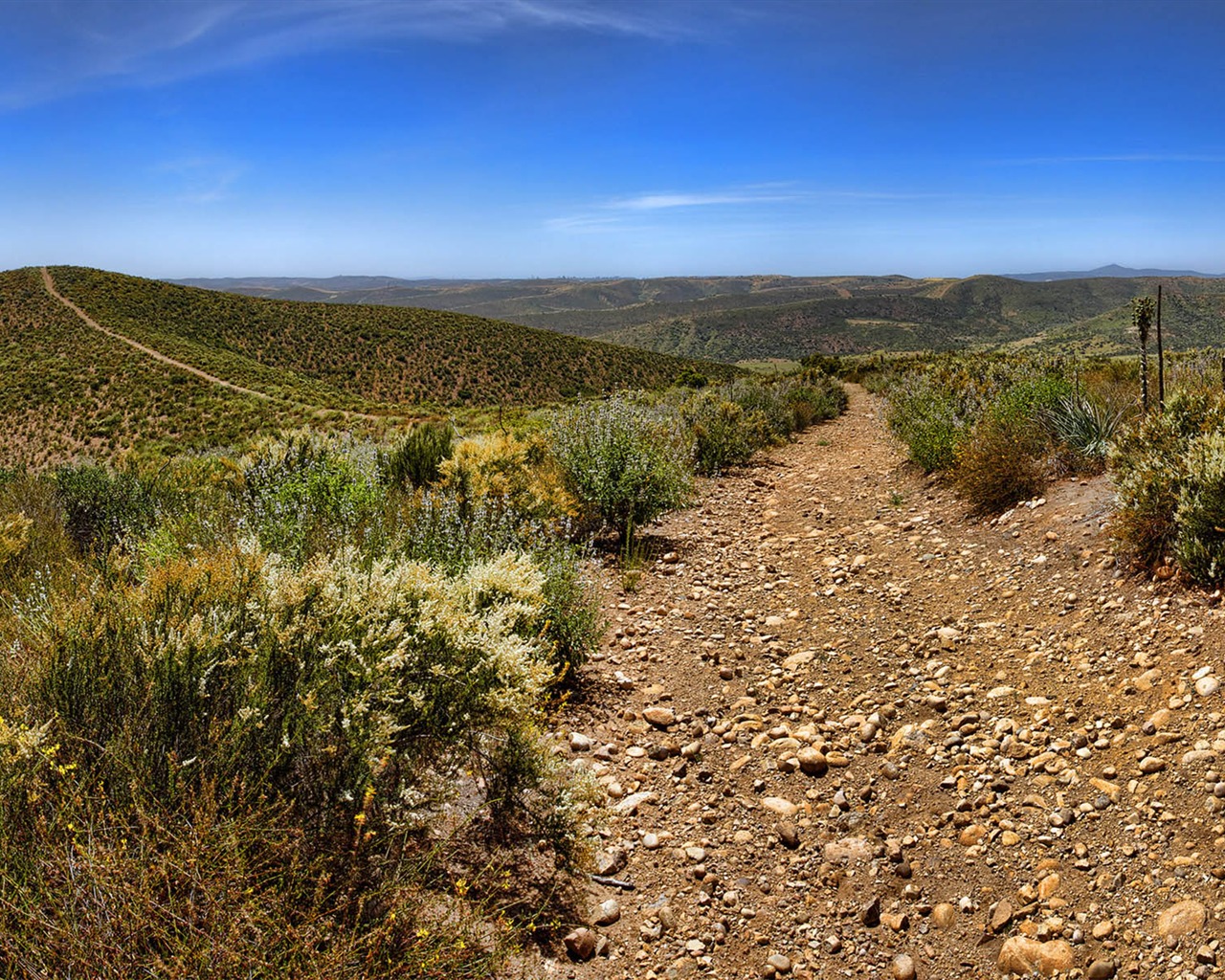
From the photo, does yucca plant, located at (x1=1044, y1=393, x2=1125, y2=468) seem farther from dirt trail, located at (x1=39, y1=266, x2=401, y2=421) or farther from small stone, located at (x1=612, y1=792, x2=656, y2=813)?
dirt trail, located at (x1=39, y1=266, x2=401, y2=421)

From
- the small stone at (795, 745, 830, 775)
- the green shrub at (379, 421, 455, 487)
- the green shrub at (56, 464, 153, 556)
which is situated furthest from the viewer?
the green shrub at (379, 421, 455, 487)

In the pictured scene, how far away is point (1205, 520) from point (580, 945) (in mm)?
3967

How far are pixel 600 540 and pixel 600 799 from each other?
3943 mm

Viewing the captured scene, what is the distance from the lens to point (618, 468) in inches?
282

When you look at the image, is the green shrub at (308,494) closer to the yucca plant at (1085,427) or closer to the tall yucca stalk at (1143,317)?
the yucca plant at (1085,427)

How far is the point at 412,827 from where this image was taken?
2.49 m

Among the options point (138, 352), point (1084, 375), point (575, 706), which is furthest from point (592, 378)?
point (575, 706)

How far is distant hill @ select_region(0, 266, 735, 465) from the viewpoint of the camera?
29781mm

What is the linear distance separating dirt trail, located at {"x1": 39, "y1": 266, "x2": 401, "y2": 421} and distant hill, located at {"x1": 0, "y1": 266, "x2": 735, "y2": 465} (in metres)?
0.26

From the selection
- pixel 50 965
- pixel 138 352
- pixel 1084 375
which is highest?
pixel 138 352

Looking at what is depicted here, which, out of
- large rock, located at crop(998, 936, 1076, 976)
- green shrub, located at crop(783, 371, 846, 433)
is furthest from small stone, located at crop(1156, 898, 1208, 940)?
green shrub, located at crop(783, 371, 846, 433)

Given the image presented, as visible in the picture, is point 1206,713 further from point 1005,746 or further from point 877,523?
point 877,523

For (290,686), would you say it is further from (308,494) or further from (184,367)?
(184,367)

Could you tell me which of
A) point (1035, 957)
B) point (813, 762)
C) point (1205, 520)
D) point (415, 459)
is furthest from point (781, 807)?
point (415, 459)
